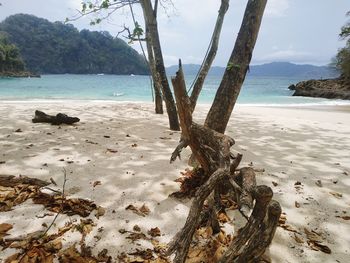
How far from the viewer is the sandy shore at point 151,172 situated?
99.3 inches

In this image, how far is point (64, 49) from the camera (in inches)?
4434

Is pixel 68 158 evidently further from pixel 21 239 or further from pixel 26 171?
pixel 21 239

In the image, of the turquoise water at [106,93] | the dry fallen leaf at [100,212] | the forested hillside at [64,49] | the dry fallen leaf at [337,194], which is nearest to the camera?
the dry fallen leaf at [100,212]

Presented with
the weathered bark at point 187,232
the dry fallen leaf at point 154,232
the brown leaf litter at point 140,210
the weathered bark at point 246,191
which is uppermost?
the weathered bark at point 246,191

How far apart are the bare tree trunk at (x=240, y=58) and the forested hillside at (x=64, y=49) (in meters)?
106

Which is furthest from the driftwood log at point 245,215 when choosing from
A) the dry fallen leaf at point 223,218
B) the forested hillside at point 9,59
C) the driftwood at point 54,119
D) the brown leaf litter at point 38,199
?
the forested hillside at point 9,59

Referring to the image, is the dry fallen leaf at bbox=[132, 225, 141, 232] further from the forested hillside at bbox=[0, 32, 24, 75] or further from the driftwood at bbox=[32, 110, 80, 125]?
the forested hillside at bbox=[0, 32, 24, 75]

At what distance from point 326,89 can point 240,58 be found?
32.8 m

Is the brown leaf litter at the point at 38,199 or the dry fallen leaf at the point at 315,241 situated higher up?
the brown leaf litter at the point at 38,199

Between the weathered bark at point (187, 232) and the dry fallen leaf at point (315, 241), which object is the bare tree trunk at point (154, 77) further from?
the weathered bark at point (187, 232)

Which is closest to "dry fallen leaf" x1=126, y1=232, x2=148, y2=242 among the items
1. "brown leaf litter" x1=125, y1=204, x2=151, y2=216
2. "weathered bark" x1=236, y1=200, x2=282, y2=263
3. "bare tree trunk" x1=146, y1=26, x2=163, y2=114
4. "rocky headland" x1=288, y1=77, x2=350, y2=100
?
"brown leaf litter" x1=125, y1=204, x2=151, y2=216

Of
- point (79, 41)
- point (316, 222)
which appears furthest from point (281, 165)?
point (79, 41)

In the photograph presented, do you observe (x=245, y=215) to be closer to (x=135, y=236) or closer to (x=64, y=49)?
(x=135, y=236)

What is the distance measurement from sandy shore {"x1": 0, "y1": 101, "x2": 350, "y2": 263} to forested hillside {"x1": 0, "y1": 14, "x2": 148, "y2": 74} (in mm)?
103858
